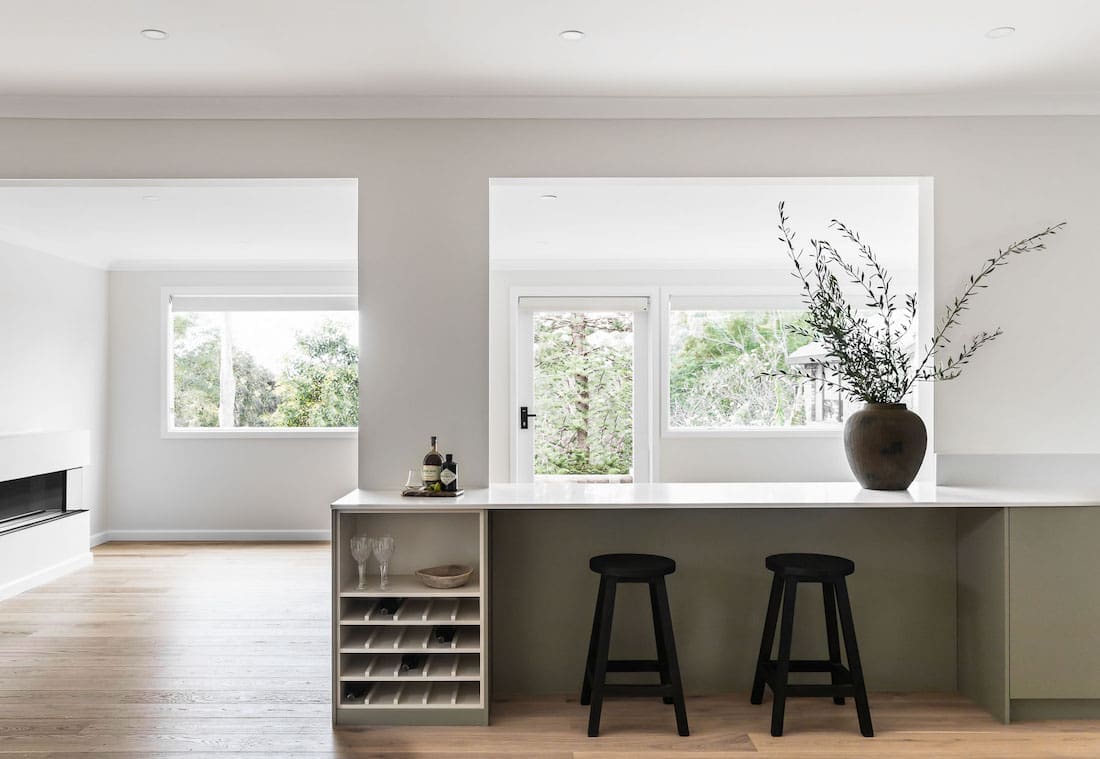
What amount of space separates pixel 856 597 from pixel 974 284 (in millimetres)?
1383

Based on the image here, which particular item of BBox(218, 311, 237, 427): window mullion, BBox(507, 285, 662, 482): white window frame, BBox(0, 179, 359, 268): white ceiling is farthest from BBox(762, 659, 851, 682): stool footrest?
BBox(218, 311, 237, 427): window mullion

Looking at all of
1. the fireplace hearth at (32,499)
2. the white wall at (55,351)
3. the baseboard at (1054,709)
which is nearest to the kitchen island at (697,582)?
the baseboard at (1054,709)

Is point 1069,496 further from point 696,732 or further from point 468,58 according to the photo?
point 468,58

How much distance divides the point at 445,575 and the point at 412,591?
0.62ft

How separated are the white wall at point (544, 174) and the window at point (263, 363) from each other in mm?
3507

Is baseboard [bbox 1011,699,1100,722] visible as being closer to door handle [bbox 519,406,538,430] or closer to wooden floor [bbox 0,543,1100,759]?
wooden floor [bbox 0,543,1100,759]

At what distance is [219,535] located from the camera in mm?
6773

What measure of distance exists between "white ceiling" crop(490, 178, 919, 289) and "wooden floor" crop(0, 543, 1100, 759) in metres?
2.15

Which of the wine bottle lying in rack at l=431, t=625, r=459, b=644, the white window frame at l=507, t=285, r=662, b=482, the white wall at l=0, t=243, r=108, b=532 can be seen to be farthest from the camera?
the white window frame at l=507, t=285, r=662, b=482

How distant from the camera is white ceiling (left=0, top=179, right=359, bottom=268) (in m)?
4.47

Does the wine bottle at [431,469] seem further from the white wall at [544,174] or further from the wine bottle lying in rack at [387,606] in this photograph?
the wine bottle lying in rack at [387,606]

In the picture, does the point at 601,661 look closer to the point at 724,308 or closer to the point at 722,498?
the point at 722,498

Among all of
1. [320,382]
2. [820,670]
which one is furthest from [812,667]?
[320,382]

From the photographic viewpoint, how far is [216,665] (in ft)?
12.2
